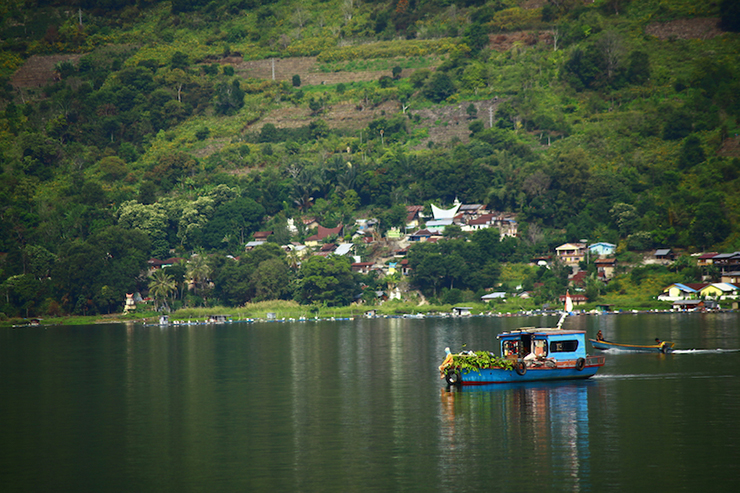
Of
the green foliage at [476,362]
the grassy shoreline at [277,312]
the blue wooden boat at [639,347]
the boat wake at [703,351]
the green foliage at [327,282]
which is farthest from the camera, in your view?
the green foliage at [327,282]

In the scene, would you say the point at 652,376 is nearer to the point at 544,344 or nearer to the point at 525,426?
the point at 544,344

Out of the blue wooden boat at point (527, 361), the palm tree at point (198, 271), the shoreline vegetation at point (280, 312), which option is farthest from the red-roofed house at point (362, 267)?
the blue wooden boat at point (527, 361)

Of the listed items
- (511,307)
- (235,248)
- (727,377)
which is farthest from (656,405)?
(235,248)

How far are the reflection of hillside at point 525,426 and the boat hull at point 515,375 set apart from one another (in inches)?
16.8

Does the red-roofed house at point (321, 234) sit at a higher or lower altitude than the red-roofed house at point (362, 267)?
higher

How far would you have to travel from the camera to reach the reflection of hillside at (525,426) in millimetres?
28781

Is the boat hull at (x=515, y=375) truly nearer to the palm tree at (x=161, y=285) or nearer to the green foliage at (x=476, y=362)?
the green foliage at (x=476, y=362)

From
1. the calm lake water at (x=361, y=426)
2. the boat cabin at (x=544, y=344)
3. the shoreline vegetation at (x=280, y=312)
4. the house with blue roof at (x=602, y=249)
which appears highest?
the house with blue roof at (x=602, y=249)

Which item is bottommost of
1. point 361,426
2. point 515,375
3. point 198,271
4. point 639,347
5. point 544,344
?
point 361,426

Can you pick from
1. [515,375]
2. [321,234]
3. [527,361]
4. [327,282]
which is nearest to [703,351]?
[527,361]

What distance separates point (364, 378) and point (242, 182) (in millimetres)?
140615

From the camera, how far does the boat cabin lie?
47.8m

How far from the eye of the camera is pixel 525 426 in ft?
114

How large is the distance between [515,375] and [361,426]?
42.6 feet
